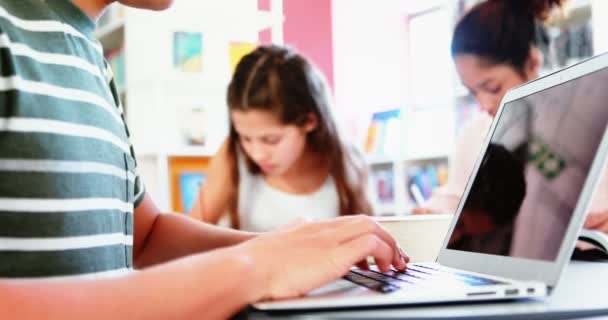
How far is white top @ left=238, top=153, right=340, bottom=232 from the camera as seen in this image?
1870 millimetres

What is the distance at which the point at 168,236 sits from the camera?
823 mm

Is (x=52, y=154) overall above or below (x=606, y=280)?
above

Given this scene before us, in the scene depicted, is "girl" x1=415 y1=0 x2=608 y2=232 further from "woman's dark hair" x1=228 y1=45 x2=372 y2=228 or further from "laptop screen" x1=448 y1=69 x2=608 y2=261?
"laptop screen" x1=448 y1=69 x2=608 y2=261

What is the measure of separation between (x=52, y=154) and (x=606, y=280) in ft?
1.79

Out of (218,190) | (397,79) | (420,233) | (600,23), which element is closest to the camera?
(420,233)

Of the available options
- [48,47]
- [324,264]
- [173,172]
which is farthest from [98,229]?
[173,172]

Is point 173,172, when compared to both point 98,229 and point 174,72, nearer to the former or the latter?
point 174,72

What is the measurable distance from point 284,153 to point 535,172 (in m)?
1.44

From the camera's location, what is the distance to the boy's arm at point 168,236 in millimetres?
801

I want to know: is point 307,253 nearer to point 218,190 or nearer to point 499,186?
point 499,186

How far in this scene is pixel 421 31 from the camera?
11.3 feet

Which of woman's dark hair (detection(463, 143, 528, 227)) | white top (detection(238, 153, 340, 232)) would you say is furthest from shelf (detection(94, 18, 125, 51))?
woman's dark hair (detection(463, 143, 528, 227))

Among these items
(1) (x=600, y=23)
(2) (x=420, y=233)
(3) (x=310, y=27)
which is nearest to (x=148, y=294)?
(2) (x=420, y=233)

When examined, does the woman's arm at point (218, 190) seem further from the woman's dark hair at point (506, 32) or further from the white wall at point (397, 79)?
the white wall at point (397, 79)
